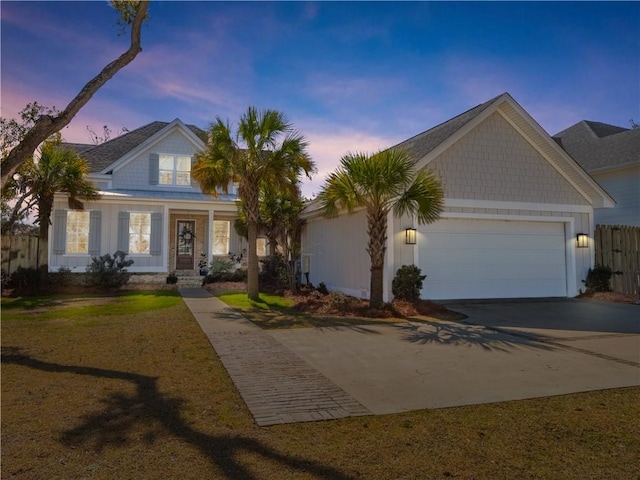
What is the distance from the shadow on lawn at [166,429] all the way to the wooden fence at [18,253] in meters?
12.4

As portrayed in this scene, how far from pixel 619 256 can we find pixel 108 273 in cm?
1807

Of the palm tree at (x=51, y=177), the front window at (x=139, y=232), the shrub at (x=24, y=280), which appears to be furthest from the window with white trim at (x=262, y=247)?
the shrub at (x=24, y=280)

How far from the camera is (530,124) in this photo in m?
13.7

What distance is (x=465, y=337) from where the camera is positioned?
8.39 m

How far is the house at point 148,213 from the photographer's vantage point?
18.0 meters

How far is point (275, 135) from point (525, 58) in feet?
24.8

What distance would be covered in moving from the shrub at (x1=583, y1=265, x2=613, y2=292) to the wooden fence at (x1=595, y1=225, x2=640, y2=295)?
2.48 ft

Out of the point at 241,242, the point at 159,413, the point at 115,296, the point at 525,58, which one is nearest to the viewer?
the point at 159,413

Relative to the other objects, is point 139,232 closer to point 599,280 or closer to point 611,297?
point 599,280

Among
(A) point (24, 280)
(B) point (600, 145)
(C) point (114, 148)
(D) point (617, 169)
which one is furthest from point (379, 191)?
(B) point (600, 145)

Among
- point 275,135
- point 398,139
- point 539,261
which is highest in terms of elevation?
point 398,139

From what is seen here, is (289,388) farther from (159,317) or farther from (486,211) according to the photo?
(486,211)

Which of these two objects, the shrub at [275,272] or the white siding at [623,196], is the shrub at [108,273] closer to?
the shrub at [275,272]

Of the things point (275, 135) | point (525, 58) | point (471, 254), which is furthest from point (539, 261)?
point (275, 135)
